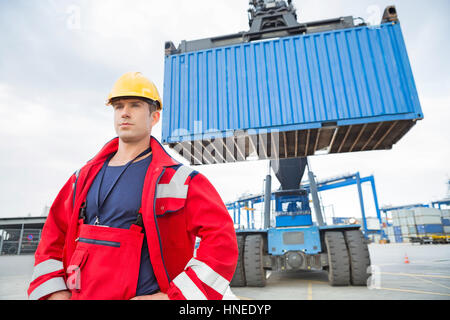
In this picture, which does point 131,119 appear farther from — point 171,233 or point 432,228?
point 432,228

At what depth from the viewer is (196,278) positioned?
3.59ft

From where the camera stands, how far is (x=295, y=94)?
19.8ft

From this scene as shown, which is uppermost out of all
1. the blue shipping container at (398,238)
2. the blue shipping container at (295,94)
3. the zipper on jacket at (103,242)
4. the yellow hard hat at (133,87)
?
the blue shipping container at (295,94)

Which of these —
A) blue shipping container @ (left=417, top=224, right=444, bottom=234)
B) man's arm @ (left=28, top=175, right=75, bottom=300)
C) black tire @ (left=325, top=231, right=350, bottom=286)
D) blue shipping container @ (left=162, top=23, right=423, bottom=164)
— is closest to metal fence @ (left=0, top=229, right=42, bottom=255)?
blue shipping container @ (left=162, top=23, right=423, bottom=164)

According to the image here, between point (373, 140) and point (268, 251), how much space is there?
3.77m

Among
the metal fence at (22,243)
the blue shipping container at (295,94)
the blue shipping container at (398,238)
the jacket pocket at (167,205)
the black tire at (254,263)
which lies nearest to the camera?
the jacket pocket at (167,205)

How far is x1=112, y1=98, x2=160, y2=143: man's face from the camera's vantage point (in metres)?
1.43

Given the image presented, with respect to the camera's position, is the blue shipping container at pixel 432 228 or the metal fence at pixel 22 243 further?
the blue shipping container at pixel 432 228

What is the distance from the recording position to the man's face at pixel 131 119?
4.71 ft

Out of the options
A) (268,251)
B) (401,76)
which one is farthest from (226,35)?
(268,251)

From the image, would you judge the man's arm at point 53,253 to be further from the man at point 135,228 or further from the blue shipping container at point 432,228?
the blue shipping container at point 432,228

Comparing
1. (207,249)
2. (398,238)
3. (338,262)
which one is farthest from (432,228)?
(207,249)

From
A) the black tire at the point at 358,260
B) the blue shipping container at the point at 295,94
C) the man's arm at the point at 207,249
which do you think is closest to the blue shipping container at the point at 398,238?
the blue shipping container at the point at 295,94

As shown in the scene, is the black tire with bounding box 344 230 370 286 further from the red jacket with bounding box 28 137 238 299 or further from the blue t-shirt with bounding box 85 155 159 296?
the blue t-shirt with bounding box 85 155 159 296
